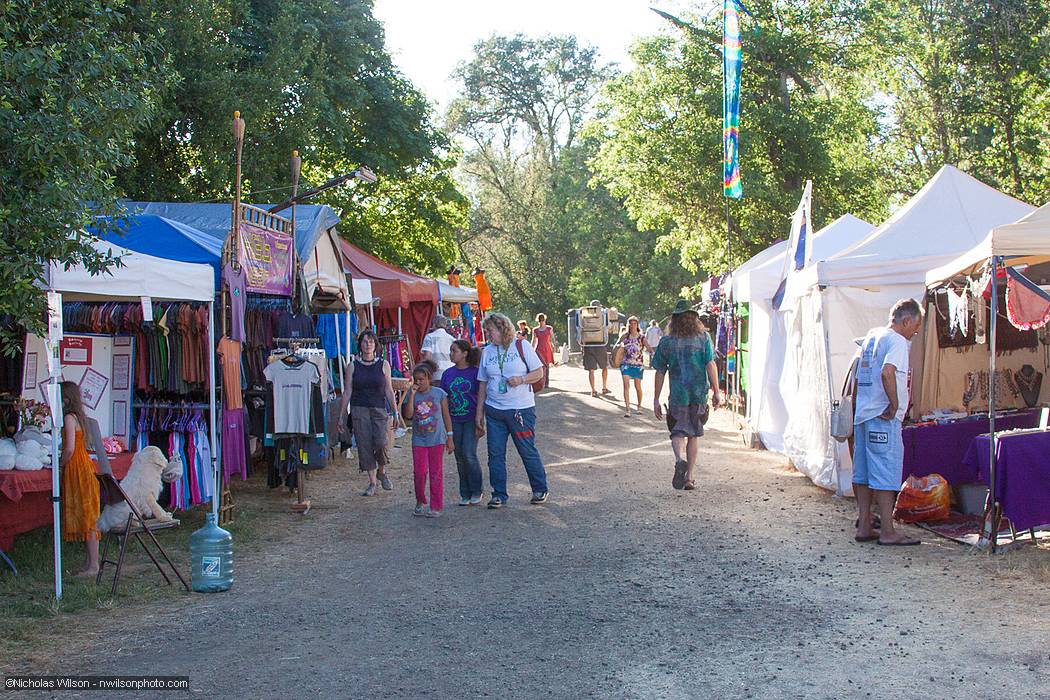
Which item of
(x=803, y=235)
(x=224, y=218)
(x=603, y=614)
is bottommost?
(x=603, y=614)

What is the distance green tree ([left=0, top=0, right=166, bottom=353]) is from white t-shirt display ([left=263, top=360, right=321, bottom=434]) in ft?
10.6

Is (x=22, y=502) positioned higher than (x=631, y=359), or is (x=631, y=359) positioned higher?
(x=631, y=359)

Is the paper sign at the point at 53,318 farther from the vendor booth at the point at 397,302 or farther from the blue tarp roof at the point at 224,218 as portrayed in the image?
the vendor booth at the point at 397,302

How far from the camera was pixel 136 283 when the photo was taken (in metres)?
7.91

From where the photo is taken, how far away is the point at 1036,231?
283 inches

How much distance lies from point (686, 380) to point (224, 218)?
6362 mm

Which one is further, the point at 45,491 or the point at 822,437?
the point at 822,437

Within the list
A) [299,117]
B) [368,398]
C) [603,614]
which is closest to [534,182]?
[299,117]

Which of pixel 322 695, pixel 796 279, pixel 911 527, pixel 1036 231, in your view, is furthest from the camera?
pixel 796 279

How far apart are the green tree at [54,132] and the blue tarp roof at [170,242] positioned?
2399mm

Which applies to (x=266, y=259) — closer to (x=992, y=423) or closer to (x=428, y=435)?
(x=428, y=435)

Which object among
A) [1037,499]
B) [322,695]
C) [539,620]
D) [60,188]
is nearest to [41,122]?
[60,188]

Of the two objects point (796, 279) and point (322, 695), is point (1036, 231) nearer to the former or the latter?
point (796, 279)

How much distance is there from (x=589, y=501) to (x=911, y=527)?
306cm
